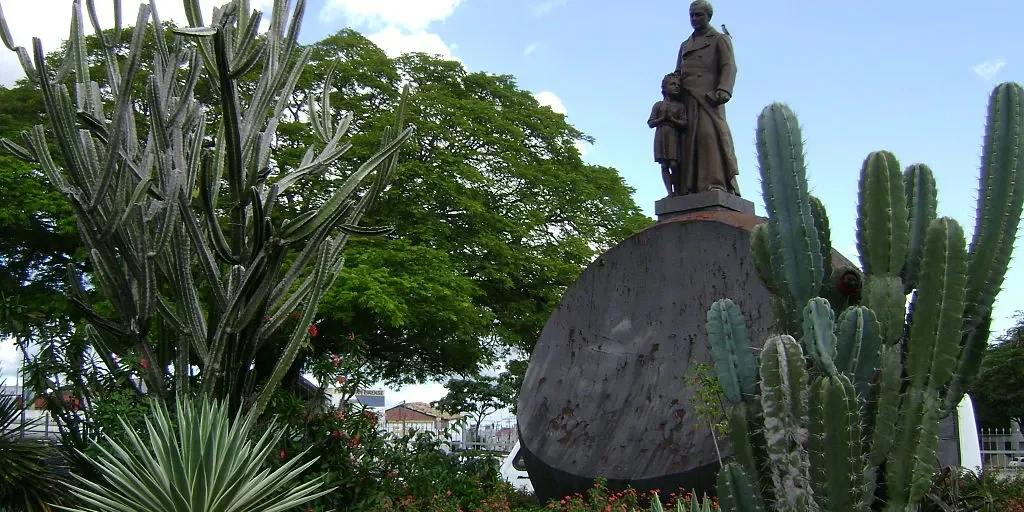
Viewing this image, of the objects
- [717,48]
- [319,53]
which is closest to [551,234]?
[319,53]

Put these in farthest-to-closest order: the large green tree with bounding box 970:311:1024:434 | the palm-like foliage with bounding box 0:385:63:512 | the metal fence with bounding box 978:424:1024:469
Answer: the large green tree with bounding box 970:311:1024:434, the metal fence with bounding box 978:424:1024:469, the palm-like foliage with bounding box 0:385:63:512

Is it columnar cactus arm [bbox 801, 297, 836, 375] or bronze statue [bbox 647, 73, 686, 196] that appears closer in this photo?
columnar cactus arm [bbox 801, 297, 836, 375]

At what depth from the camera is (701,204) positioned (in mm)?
7484

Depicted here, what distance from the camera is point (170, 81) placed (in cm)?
698

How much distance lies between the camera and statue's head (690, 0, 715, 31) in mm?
7903

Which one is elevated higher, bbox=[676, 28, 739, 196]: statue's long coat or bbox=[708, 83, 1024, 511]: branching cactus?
bbox=[676, 28, 739, 196]: statue's long coat

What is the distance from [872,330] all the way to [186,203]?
4535 millimetres

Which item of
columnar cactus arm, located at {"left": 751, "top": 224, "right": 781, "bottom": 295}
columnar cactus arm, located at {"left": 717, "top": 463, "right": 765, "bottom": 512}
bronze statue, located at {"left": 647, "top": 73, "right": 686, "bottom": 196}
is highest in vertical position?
bronze statue, located at {"left": 647, "top": 73, "right": 686, "bottom": 196}

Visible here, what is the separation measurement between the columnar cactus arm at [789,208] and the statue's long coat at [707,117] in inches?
123

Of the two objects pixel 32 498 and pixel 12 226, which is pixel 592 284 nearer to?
pixel 32 498

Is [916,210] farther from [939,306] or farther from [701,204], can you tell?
[701,204]

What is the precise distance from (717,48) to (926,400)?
4382 mm

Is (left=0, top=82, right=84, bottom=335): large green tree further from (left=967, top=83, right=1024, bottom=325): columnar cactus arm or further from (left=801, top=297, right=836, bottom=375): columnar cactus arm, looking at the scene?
(left=967, top=83, right=1024, bottom=325): columnar cactus arm

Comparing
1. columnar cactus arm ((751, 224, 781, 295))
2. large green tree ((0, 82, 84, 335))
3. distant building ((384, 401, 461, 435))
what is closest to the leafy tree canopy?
distant building ((384, 401, 461, 435))
